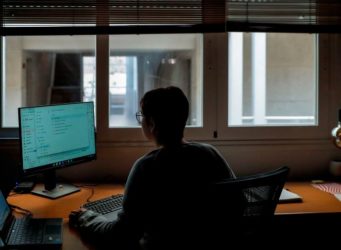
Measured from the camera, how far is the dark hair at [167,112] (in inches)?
65.0

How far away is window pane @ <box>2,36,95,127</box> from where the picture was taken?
9.38 ft

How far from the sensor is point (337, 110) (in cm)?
282

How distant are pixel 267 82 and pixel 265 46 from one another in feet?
0.75

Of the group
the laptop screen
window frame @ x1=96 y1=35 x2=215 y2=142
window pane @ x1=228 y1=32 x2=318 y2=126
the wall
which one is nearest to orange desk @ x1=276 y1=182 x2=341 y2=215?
the wall

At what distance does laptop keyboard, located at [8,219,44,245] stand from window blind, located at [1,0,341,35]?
3.89ft

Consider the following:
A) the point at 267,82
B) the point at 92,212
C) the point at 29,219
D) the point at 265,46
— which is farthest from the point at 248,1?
the point at 29,219

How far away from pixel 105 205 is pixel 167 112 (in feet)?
2.12

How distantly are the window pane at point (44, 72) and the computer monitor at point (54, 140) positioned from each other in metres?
0.47

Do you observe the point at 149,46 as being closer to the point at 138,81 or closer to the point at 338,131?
the point at 138,81

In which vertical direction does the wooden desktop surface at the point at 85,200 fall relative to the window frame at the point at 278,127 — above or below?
below

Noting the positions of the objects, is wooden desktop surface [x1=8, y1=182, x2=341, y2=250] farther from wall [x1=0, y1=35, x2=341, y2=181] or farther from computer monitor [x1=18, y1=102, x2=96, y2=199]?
wall [x1=0, y1=35, x2=341, y2=181]

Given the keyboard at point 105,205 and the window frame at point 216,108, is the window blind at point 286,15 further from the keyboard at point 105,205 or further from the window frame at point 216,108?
the keyboard at point 105,205

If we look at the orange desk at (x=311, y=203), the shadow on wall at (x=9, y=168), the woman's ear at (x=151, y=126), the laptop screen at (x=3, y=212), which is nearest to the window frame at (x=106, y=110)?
the shadow on wall at (x=9, y=168)

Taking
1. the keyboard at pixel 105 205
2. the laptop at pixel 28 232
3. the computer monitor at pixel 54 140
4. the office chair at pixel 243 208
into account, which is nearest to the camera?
the office chair at pixel 243 208
